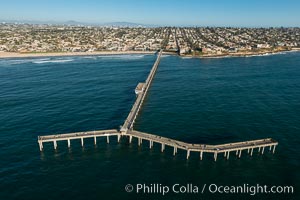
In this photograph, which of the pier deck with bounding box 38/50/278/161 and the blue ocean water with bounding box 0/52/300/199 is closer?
the blue ocean water with bounding box 0/52/300/199

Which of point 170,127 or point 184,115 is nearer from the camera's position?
point 170,127

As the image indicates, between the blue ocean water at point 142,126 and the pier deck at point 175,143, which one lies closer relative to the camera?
the blue ocean water at point 142,126

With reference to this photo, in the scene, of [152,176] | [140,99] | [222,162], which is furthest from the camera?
[140,99]

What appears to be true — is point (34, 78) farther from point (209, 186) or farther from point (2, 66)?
point (209, 186)

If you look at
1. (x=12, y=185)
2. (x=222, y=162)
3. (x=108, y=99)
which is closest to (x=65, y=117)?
(x=108, y=99)

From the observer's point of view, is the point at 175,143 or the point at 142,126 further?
the point at 142,126

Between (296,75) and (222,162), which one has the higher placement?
(296,75)

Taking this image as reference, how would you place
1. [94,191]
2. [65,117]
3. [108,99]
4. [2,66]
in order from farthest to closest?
[2,66] → [108,99] → [65,117] → [94,191]

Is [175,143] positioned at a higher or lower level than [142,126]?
higher
